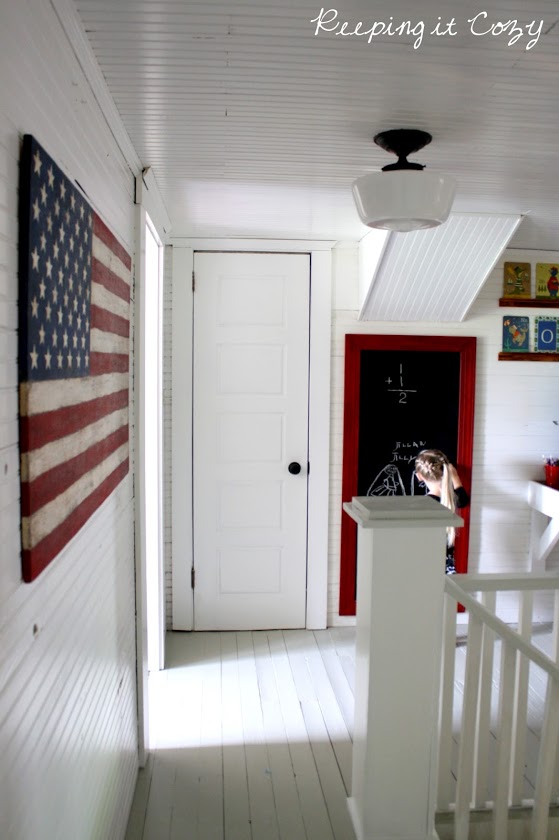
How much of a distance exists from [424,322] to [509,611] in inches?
72.1

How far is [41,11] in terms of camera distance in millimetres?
1267

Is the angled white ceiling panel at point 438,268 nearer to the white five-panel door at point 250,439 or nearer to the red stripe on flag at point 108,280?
the white five-panel door at point 250,439

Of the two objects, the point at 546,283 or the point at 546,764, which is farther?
the point at 546,283

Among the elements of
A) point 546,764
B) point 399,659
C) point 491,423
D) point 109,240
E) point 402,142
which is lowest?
point 546,764

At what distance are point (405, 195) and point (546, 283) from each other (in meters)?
2.21

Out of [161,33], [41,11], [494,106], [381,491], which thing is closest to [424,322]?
[381,491]

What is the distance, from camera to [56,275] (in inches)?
53.2

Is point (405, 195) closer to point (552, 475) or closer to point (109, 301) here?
point (109, 301)

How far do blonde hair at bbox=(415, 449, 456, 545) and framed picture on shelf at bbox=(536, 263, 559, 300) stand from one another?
1100 millimetres

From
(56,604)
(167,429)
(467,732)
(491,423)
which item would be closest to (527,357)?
(491,423)

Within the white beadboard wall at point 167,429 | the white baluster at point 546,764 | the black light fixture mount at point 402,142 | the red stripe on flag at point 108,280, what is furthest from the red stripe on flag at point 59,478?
the white beadboard wall at point 167,429

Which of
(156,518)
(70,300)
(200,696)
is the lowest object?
(200,696)

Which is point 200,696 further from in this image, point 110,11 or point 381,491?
point 110,11

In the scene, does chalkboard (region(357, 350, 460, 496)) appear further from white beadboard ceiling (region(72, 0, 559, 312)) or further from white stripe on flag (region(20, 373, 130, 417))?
white stripe on flag (region(20, 373, 130, 417))
